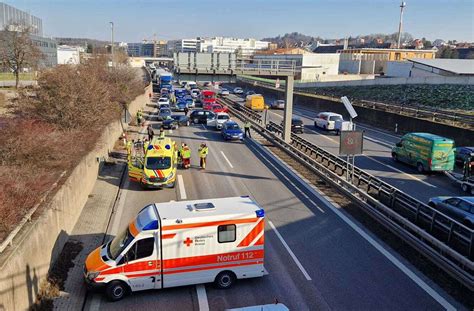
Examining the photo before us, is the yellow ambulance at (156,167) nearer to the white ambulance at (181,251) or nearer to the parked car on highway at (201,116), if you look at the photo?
the white ambulance at (181,251)

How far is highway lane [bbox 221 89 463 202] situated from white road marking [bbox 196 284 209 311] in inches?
484

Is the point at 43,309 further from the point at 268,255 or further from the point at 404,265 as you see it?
the point at 404,265

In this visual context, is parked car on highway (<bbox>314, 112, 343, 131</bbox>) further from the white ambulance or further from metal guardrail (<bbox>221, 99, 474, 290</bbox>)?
the white ambulance

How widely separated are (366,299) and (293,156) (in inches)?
653

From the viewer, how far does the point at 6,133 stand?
57.1 ft

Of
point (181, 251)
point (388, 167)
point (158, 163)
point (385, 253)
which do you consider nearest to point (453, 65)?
point (388, 167)

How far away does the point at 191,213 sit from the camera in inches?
458

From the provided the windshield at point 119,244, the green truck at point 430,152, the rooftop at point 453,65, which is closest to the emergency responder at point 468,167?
the green truck at point 430,152

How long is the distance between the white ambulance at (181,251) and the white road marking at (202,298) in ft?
0.96

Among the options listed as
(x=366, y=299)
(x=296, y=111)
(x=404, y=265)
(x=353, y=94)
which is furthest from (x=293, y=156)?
(x=353, y=94)

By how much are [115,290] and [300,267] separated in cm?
523

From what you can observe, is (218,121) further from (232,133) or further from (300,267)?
(300,267)

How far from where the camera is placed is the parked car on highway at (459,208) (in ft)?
48.1

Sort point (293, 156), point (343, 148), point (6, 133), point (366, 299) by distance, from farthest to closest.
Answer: point (293, 156) < point (343, 148) < point (6, 133) < point (366, 299)
